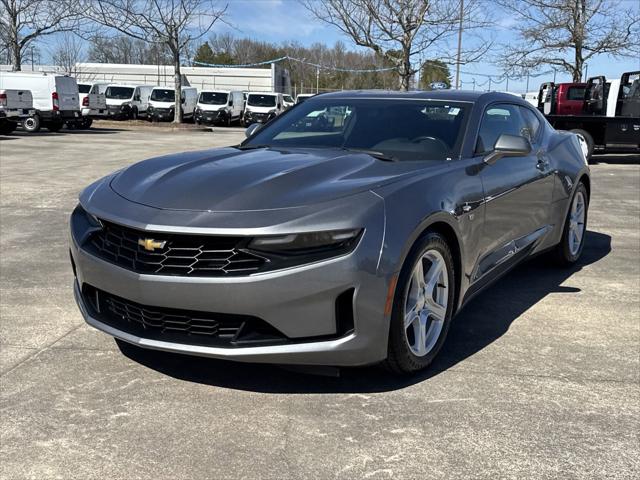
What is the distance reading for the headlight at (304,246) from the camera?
2648mm

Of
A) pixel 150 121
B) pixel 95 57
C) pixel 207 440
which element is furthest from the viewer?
pixel 95 57

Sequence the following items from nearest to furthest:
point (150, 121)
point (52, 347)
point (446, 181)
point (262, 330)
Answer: point (262, 330)
point (446, 181)
point (52, 347)
point (150, 121)

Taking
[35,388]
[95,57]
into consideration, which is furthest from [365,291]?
[95,57]

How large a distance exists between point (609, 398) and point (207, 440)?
186 centimetres

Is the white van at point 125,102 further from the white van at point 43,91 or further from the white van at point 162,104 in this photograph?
the white van at point 43,91

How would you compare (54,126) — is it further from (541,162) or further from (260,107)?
(541,162)

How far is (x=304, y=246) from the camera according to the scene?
2670 millimetres

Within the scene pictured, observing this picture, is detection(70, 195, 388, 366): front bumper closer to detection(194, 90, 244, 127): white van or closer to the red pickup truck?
the red pickup truck

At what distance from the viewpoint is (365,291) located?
2.68m

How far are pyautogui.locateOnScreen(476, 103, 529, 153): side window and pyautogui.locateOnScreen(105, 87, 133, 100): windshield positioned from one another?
3273 centimetres

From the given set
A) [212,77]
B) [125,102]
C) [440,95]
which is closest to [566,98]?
[440,95]

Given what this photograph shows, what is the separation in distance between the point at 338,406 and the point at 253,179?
3.72ft

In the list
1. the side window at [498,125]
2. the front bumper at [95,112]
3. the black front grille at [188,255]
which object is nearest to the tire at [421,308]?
the black front grille at [188,255]

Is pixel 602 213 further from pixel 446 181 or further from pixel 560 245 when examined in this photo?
pixel 446 181
